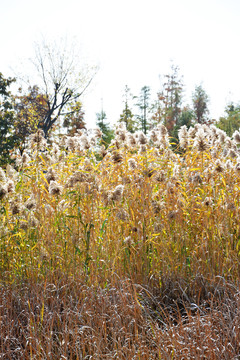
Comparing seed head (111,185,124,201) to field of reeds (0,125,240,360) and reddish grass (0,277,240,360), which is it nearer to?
field of reeds (0,125,240,360)

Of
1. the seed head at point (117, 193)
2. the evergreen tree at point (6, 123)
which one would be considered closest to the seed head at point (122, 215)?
the seed head at point (117, 193)

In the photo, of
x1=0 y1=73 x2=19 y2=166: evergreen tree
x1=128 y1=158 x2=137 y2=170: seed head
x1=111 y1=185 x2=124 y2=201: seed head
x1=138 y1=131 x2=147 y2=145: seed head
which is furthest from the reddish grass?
x1=0 y1=73 x2=19 y2=166: evergreen tree

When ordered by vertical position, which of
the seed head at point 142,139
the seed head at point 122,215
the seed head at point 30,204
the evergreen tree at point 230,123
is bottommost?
the seed head at point 122,215

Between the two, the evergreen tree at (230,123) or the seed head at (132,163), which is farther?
the evergreen tree at (230,123)

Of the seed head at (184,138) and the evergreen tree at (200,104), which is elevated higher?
the evergreen tree at (200,104)

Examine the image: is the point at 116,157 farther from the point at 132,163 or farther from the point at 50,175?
the point at 50,175

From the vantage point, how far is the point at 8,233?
3.03 m

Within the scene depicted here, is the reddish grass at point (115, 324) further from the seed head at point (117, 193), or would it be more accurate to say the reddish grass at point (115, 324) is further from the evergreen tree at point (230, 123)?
the evergreen tree at point (230, 123)

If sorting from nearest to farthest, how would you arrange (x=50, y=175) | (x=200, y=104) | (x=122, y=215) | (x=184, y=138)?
(x=122, y=215)
(x=50, y=175)
(x=184, y=138)
(x=200, y=104)

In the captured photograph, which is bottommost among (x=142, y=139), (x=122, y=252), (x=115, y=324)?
(x=115, y=324)

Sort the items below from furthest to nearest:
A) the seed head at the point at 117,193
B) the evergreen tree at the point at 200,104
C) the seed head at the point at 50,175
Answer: the evergreen tree at the point at 200,104, the seed head at the point at 50,175, the seed head at the point at 117,193

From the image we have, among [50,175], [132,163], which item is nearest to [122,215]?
[132,163]

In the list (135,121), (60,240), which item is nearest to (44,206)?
(60,240)

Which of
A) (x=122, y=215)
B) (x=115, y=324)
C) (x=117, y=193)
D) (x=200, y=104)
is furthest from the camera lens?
(x=200, y=104)
